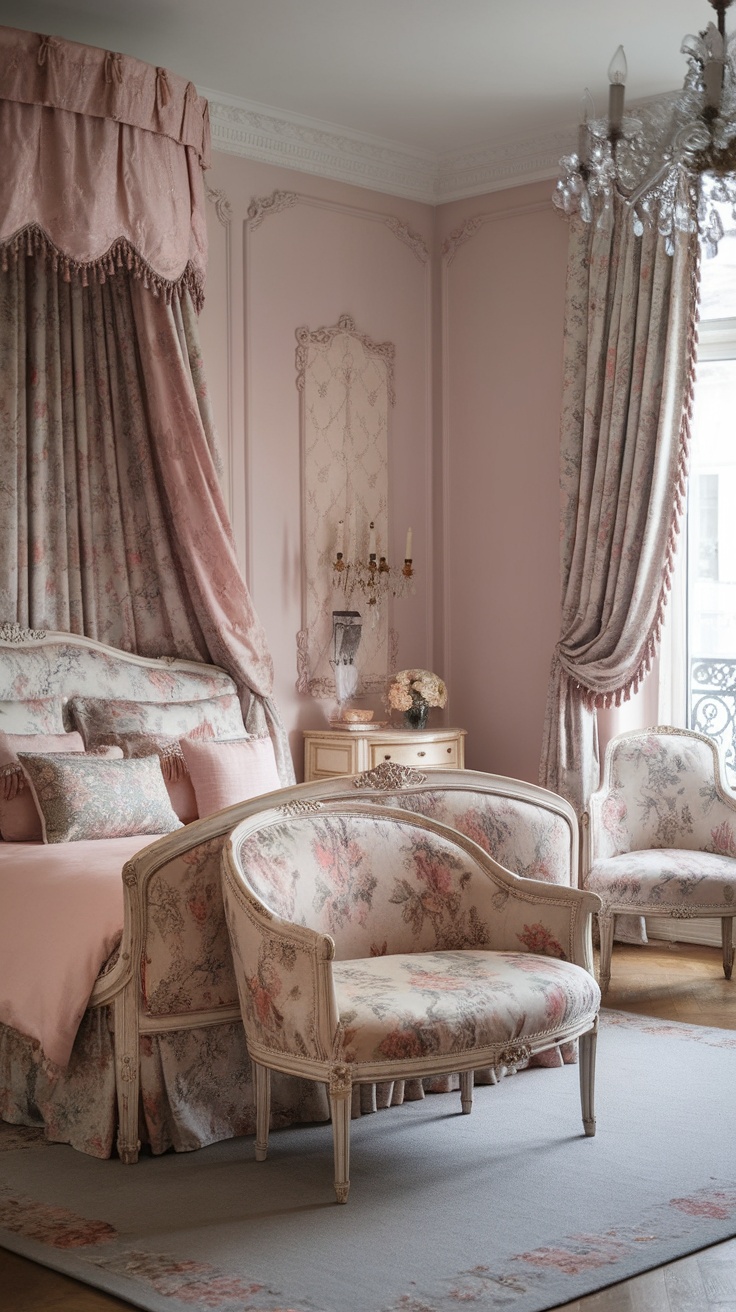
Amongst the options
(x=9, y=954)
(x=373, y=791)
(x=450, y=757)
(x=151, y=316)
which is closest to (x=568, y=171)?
(x=373, y=791)

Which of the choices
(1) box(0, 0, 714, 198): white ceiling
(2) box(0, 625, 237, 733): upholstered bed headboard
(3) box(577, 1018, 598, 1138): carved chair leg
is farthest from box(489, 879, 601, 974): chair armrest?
(1) box(0, 0, 714, 198): white ceiling

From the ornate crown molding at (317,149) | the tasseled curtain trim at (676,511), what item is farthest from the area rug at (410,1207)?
the ornate crown molding at (317,149)

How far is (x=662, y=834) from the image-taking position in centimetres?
564

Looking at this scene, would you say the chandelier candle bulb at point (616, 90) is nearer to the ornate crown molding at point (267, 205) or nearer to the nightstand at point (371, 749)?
the ornate crown molding at point (267, 205)

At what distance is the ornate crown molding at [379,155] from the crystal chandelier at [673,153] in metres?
2.35

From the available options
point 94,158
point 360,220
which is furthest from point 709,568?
point 94,158

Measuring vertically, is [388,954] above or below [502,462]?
below

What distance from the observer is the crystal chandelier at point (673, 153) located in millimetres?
3365

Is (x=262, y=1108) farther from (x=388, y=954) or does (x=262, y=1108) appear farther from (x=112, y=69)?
(x=112, y=69)

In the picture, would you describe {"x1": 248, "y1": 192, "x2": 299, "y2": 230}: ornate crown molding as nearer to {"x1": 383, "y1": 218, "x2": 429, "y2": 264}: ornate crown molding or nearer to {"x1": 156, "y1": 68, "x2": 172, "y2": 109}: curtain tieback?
{"x1": 383, "y1": 218, "x2": 429, "y2": 264}: ornate crown molding

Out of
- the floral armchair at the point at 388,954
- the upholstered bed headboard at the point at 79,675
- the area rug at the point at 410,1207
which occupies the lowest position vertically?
the area rug at the point at 410,1207

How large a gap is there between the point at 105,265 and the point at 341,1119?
297cm

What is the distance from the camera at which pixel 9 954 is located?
3797 millimetres

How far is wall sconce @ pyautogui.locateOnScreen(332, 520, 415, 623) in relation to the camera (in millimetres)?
6363
